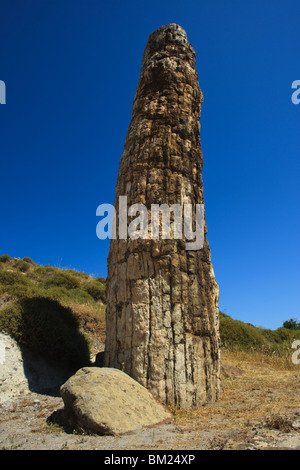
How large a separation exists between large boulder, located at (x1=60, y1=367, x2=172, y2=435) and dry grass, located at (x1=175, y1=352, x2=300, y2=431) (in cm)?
42

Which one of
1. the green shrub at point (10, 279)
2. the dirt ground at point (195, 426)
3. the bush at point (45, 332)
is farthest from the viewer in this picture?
the green shrub at point (10, 279)

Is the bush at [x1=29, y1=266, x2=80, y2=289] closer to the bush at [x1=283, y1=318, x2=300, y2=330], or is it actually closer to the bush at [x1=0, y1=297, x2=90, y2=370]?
the bush at [x1=0, y1=297, x2=90, y2=370]

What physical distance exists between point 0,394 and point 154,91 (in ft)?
20.2

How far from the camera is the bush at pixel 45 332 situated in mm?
6164

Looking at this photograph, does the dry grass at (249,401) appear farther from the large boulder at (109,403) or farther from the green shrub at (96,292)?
the green shrub at (96,292)

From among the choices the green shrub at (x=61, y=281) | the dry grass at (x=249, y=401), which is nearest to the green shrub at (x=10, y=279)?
the green shrub at (x=61, y=281)

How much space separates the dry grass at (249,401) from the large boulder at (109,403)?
425mm

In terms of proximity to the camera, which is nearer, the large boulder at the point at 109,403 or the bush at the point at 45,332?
the large boulder at the point at 109,403

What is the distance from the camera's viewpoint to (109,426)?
3.57 meters


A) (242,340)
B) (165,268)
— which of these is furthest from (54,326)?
(242,340)

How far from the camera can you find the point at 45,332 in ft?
20.9

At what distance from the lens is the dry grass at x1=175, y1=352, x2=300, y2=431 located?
3.91 m

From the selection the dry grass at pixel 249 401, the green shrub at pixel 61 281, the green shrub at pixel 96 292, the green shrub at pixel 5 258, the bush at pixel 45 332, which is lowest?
the dry grass at pixel 249 401

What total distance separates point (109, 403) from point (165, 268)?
7.07 feet
